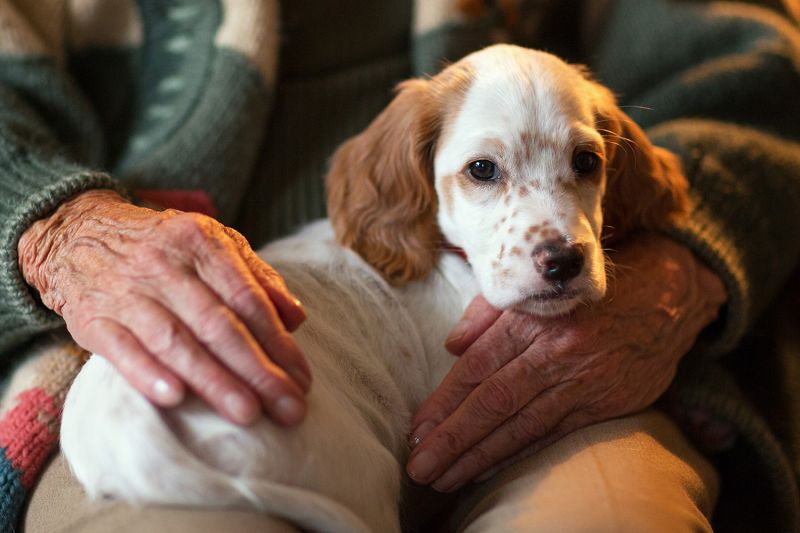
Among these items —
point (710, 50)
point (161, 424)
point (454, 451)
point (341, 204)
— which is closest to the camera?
point (161, 424)

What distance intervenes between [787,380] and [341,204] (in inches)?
37.3

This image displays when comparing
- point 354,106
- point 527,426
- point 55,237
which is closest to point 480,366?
point 527,426

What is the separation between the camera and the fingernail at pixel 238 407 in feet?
2.44

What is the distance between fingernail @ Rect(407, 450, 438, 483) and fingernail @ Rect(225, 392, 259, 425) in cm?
32

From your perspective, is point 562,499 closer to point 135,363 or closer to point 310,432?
point 310,432

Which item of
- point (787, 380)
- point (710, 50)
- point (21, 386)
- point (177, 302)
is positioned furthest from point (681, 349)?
point (21, 386)

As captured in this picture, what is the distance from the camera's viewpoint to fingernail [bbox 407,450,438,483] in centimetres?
100

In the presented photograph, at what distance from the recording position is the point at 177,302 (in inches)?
30.9

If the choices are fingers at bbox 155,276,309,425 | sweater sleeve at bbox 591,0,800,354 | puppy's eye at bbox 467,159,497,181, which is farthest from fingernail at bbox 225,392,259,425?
sweater sleeve at bbox 591,0,800,354

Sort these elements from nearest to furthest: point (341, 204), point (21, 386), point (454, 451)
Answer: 1. point (454, 451)
2. point (21, 386)
3. point (341, 204)

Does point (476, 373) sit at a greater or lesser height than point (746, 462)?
greater

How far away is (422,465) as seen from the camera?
995mm

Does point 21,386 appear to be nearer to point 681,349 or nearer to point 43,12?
point 43,12

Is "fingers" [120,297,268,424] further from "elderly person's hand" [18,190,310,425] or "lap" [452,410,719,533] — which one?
"lap" [452,410,719,533]
